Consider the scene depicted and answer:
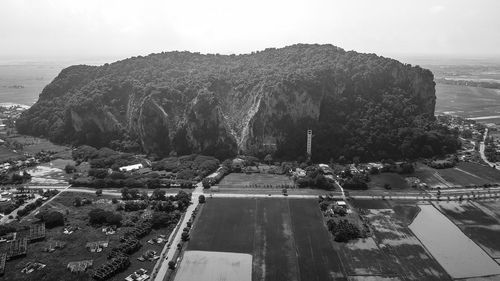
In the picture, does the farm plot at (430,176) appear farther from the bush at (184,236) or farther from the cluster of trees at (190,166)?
the bush at (184,236)

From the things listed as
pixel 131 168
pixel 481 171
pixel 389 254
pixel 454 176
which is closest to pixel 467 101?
pixel 481 171

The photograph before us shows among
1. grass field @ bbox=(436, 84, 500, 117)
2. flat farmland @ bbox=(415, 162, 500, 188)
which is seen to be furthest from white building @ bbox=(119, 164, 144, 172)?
grass field @ bbox=(436, 84, 500, 117)

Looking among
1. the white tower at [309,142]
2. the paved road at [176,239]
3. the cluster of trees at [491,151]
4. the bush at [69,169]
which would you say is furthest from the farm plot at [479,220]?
the bush at [69,169]

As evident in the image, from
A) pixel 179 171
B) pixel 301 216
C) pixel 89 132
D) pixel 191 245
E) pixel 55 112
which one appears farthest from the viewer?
pixel 55 112

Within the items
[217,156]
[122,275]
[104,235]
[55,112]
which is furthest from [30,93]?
[122,275]

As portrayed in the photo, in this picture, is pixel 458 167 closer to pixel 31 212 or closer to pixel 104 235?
pixel 104 235

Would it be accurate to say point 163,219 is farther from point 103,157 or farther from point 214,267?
point 103,157

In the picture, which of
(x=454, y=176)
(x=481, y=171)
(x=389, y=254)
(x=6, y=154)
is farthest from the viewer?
(x=6, y=154)
